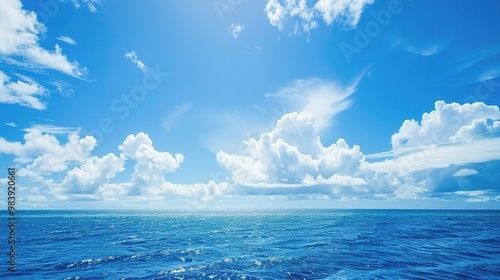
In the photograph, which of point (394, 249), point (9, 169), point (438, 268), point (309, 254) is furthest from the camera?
point (394, 249)

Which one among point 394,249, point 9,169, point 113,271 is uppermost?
point 9,169

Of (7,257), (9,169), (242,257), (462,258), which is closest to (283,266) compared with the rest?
(242,257)

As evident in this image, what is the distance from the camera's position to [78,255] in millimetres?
31312

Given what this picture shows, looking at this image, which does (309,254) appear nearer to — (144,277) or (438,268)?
(438,268)

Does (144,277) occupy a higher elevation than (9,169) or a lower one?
lower

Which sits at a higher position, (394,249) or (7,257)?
(7,257)

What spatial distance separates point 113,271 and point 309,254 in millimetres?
21000

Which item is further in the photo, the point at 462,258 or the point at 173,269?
the point at 462,258

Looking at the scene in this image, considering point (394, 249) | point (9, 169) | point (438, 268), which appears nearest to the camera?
point (9, 169)

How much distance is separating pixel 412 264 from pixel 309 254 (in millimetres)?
10429

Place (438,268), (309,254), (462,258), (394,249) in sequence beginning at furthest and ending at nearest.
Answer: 1. (394,249)
2. (309,254)
3. (462,258)
4. (438,268)

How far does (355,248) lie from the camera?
3362 centimetres

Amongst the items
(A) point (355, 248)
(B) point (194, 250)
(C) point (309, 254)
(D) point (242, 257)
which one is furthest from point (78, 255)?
(A) point (355, 248)

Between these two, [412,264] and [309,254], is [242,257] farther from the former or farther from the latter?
[412,264]
